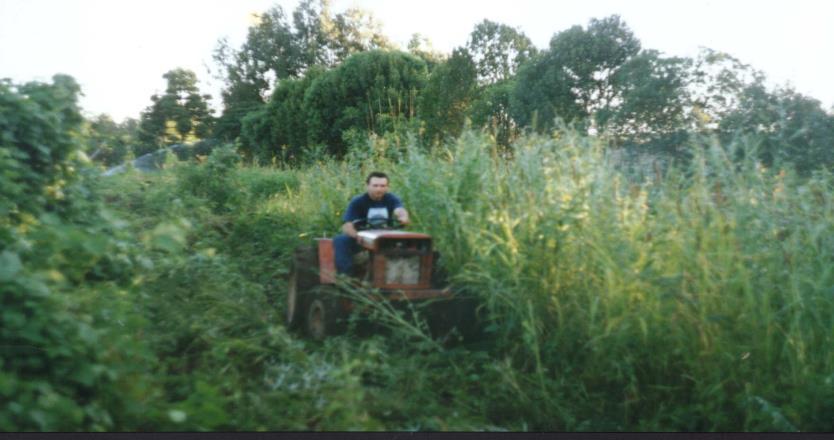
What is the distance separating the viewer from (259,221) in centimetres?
1034

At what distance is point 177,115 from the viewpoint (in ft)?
29.4

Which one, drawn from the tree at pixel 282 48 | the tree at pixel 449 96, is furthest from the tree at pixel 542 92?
the tree at pixel 282 48

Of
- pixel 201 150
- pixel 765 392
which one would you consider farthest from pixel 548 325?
pixel 201 150

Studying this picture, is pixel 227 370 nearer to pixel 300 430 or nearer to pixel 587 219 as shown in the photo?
pixel 300 430

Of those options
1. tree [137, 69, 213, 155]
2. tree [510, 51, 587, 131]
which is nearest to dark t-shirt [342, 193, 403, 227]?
tree [137, 69, 213, 155]

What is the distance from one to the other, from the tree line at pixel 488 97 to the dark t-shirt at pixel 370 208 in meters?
1.26

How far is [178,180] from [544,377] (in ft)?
27.4

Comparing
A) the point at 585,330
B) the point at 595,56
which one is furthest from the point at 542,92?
the point at 585,330

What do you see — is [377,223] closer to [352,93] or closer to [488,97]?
[488,97]

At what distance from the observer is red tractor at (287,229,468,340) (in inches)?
206

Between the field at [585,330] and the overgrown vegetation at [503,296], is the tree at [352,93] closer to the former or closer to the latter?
the overgrown vegetation at [503,296]

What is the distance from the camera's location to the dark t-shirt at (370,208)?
600 cm

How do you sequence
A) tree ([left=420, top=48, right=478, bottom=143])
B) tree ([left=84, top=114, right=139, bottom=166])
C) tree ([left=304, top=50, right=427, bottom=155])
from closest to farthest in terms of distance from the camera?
tree ([left=84, top=114, right=139, bottom=166]) → tree ([left=420, top=48, right=478, bottom=143]) → tree ([left=304, top=50, right=427, bottom=155])

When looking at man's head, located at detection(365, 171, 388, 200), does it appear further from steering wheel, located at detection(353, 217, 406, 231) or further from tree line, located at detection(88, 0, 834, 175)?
tree line, located at detection(88, 0, 834, 175)
